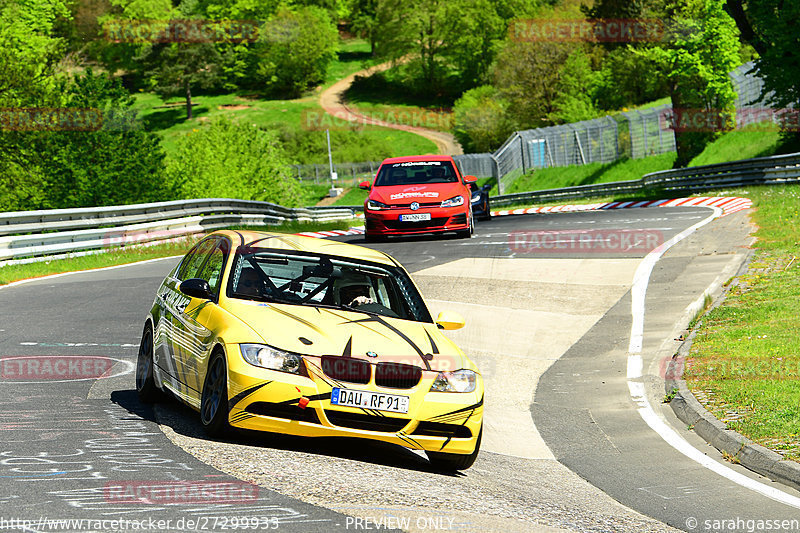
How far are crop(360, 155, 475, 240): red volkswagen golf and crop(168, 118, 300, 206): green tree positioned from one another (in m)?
26.6

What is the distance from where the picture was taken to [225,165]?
53.8 meters

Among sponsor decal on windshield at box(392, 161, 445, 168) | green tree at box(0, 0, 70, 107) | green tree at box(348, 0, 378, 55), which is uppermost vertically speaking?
green tree at box(348, 0, 378, 55)

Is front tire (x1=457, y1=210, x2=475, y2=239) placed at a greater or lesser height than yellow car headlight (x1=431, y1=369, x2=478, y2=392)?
lesser

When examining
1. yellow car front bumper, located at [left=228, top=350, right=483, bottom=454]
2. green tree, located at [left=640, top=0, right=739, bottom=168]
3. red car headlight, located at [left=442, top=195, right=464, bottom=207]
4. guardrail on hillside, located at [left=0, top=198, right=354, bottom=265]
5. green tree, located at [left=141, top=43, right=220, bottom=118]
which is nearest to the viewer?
yellow car front bumper, located at [left=228, top=350, right=483, bottom=454]

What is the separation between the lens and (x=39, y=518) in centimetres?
494

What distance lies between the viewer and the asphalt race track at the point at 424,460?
18.0ft

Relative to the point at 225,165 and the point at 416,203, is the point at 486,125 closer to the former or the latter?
the point at 225,165

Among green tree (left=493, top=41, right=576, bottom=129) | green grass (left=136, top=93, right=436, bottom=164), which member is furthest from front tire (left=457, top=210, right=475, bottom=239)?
green grass (left=136, top=93, right=436, bottom=164)

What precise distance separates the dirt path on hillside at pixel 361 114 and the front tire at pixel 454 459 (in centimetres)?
9527

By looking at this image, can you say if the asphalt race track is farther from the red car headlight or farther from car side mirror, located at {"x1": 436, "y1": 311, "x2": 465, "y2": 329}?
the red car headlight

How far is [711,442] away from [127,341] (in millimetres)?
6870

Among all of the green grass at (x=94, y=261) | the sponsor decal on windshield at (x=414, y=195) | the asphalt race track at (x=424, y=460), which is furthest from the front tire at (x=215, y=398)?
the sponsor decal on windshield at (x=414, y=195)

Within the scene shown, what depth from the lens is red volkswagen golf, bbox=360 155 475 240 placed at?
21.7 m

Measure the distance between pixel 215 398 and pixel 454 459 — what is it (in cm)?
179
